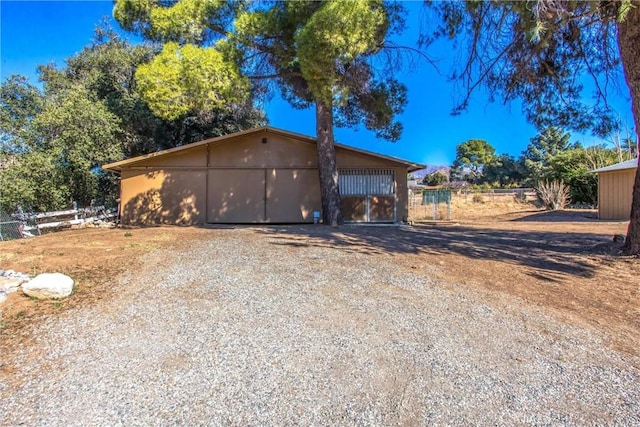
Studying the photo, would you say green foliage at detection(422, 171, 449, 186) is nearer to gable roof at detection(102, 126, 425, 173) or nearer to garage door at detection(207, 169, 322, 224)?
gable roof at detection(102, 126, 425, 173)

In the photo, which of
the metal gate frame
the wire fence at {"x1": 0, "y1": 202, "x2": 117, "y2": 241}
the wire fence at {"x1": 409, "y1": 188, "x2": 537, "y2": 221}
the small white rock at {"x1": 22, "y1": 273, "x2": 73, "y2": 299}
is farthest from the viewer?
the wire fence at {"x1": 409, "y1": 188, "x2": 537, "y2": 221}

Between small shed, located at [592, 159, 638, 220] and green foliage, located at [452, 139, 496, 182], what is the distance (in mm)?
32063

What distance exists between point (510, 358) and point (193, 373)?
2336 millimetres

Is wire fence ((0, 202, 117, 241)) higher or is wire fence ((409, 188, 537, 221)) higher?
wire fence ((409, 188, 537, 221))

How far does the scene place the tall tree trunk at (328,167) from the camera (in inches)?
476

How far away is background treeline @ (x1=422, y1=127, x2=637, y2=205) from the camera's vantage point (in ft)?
71.8

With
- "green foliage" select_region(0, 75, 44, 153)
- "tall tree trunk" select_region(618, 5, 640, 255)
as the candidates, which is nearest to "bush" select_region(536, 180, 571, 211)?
"tall tree trunk" select_region(618, 5, 640, 255)

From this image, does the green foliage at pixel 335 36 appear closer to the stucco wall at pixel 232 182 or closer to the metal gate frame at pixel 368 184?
the stucco wall at pixel 232 182

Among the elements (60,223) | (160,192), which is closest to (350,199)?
(160,192)

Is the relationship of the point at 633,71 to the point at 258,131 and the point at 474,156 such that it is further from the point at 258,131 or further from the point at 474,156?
the point at 474,156

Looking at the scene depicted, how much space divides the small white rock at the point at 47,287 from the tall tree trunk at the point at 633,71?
7.55 meters

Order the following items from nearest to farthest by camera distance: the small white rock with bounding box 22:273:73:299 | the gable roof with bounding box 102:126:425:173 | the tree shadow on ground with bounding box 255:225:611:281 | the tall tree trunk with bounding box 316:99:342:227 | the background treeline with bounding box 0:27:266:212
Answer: the small white rock with bounding box 22:273:73:299 → the tree shadow on ground with bounding box 255:225:611:281 → the tall tree trunk with bounding box 316:99:342:227 → the gable roof with bounding box 102:126:425:173 → the background treeline with bounding box 0:27:266:212

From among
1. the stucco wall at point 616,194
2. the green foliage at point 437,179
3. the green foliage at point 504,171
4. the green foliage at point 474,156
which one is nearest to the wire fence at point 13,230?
the stucco wall at point 616,194

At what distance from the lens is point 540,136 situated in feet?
126
